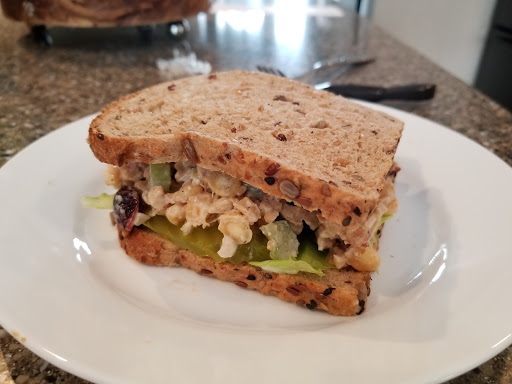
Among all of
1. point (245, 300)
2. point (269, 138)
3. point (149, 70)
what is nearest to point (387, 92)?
point (269, 138)

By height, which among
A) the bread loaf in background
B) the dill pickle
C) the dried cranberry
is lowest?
the dill pickle

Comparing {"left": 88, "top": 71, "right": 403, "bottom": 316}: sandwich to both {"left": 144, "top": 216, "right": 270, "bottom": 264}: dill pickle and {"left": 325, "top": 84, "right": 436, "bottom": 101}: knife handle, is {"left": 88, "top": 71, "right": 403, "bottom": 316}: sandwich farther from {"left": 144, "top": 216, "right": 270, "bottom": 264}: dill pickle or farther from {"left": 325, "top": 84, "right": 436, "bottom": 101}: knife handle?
{"left": 325, "top": 84, "right": 436, "bottom": 101}: knife handle

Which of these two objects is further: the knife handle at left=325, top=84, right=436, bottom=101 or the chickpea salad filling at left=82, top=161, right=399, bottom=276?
the knife handle at left=325, top=84, right=436, bottom=101

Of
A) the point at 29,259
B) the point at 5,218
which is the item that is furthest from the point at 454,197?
the point at 5,218

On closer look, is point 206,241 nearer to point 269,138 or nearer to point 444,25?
point 269,138

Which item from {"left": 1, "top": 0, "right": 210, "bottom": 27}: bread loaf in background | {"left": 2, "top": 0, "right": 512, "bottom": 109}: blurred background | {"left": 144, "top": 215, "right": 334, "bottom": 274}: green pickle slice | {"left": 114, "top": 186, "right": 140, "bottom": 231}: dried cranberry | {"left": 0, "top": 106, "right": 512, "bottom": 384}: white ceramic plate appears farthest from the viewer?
{"left": 2, "top": 0, "right": 512, "bottom": 109}: blurred background

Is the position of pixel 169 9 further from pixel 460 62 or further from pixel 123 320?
pixel 460 62

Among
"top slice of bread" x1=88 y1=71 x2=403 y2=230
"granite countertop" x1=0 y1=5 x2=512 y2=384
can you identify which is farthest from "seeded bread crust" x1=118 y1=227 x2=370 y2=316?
"granite countertop" x1=0 y1=5 x2=512 y2=384
